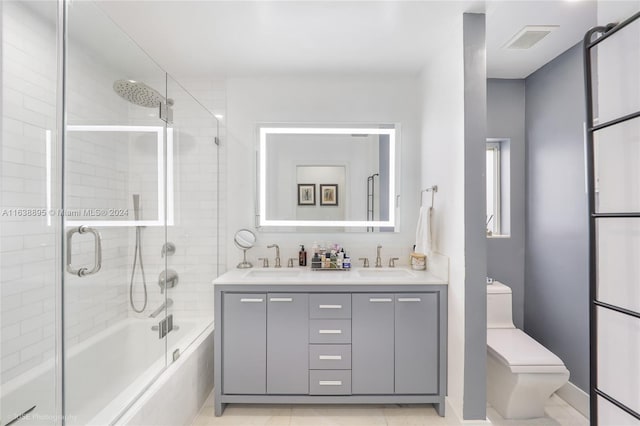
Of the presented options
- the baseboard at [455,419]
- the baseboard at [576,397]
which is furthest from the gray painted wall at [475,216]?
the baseboard at [576,397]

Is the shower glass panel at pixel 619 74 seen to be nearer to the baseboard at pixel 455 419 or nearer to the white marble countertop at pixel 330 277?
the white marble countertop at pixel 330 277

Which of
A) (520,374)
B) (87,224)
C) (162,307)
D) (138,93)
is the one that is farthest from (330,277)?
(138,93)

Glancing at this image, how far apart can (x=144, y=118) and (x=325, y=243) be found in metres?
1.58

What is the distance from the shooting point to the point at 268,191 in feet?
8.73

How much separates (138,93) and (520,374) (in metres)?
2.66

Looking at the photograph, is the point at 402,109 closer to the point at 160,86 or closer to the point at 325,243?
the point at 325,243

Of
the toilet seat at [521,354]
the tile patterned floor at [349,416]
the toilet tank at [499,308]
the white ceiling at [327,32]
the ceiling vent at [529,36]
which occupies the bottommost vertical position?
the tile patterned floor at [349,416]

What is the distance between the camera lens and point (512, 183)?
2.63 meters

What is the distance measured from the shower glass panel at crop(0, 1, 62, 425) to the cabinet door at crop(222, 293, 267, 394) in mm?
982

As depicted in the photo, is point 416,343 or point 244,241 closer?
point 416,343

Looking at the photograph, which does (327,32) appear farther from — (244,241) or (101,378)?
(101,378)

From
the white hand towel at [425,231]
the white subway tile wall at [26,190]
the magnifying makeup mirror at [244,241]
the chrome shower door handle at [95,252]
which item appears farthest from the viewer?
the magnifying makeup mirror at [244,241]

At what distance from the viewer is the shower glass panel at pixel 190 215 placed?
199 cm

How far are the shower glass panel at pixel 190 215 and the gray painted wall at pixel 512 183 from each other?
2.30 meters
